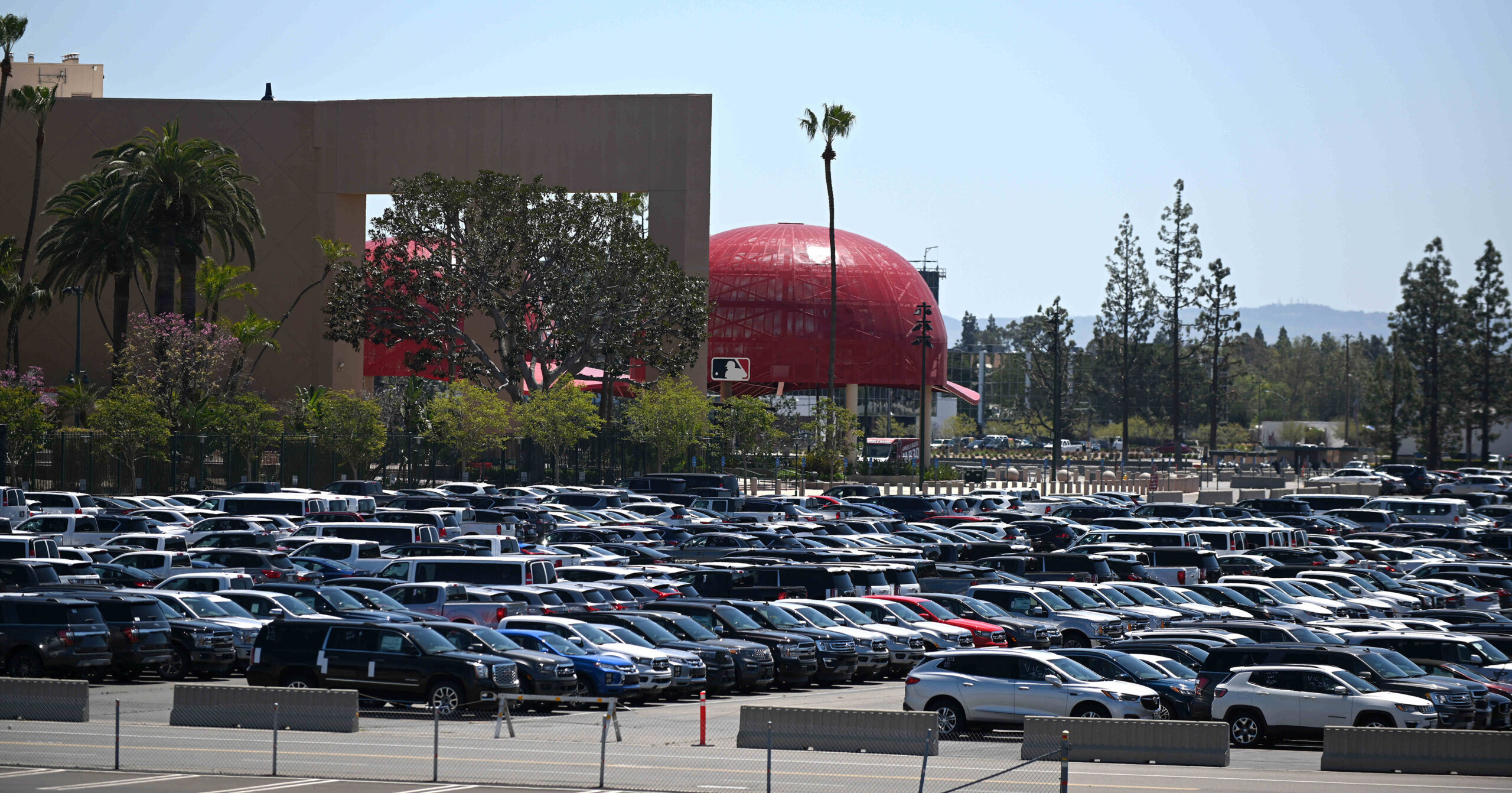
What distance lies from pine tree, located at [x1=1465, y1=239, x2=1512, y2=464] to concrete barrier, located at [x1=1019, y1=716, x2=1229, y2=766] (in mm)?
101773

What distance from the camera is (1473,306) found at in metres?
109

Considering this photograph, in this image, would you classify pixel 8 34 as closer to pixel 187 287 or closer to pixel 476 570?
pixel 187 287

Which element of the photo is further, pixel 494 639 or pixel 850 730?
pixel 494 639

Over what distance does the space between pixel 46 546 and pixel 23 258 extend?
55.9m

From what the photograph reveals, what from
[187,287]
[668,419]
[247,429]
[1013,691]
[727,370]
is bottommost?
[1013,691]

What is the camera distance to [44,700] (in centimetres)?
1923

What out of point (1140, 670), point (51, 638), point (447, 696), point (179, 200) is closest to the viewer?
point (447, 696)

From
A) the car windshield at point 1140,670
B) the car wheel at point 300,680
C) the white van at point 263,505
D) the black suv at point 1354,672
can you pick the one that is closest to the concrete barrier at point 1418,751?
the black suv at point 1354,672

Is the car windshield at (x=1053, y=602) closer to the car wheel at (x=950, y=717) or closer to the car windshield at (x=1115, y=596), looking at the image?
the car windshield at (x=1115, y=596)

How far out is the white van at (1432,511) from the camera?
54.9 metres

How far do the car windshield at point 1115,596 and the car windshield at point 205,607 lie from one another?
16263mm

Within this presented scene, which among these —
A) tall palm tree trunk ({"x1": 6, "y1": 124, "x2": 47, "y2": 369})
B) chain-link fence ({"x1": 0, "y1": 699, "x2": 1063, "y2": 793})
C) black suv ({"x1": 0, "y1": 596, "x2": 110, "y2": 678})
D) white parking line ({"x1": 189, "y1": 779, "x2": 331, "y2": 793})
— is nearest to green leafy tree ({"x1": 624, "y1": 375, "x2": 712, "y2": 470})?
tall palm tree trunk ({"x1": 6, "y1": 124, "x2": 47, "y2": 369})

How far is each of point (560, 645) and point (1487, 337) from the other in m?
103

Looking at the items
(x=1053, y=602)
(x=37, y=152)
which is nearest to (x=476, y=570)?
(x=1053, y=602)
